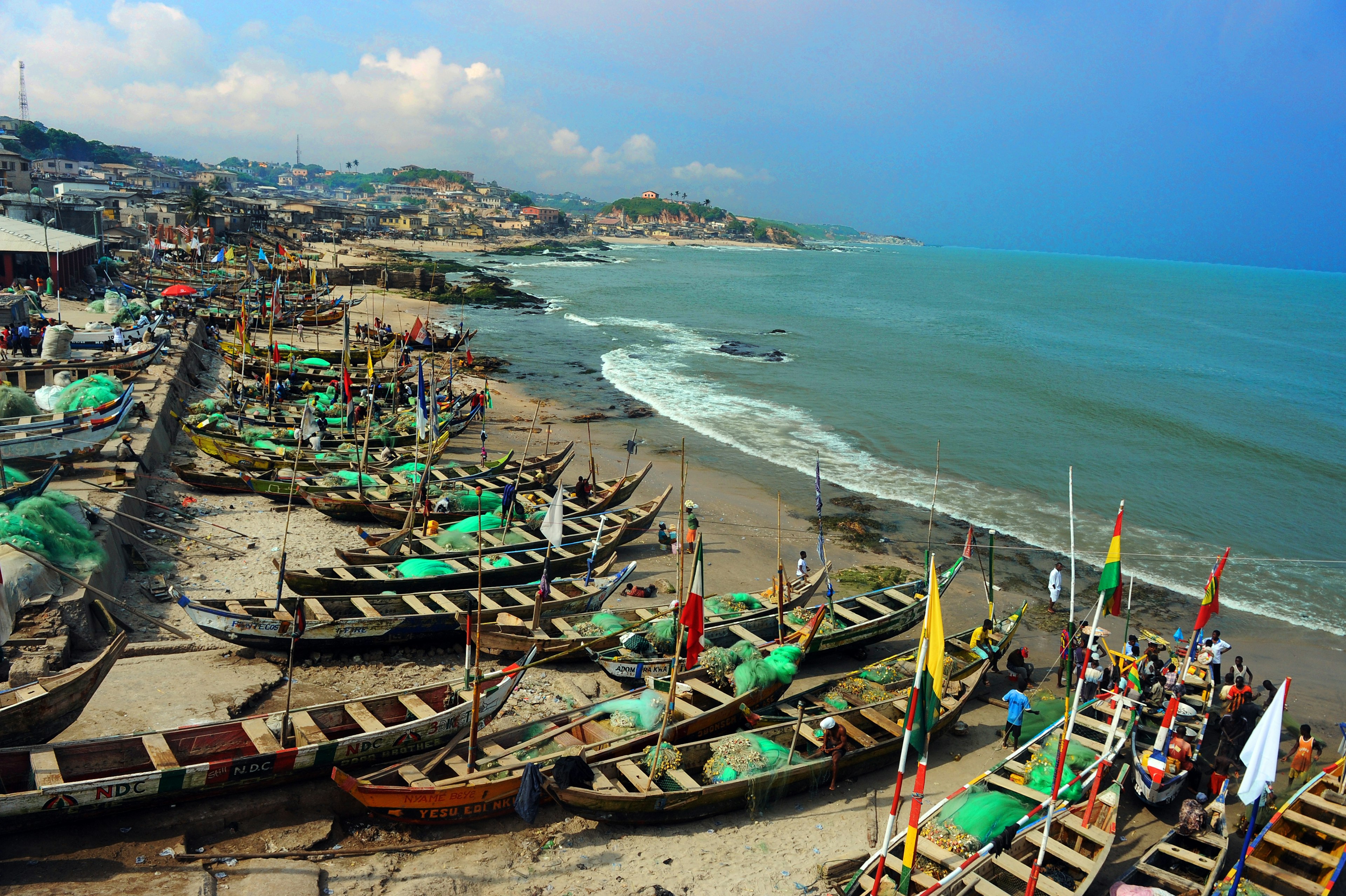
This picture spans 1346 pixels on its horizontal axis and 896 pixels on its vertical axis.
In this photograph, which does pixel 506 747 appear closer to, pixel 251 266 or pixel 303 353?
pixel 303 353

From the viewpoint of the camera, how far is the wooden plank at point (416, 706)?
10.8 metres

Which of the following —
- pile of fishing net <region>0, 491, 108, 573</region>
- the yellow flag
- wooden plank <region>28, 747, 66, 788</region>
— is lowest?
wooden plank <region>28, 747, 66, 788</region>

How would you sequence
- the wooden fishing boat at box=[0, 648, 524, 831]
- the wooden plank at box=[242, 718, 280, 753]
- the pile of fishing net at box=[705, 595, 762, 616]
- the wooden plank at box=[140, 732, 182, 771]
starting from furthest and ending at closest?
1. the pile of fishing net at box=[705, 595, 762, 616]
2. the wooden plank at box=[242, 718, 280, 753]
3. the wooden plank at box=[140, 732, 182, 771]
4. the wooden fishing boat at box=[0, 648, 524, 831]

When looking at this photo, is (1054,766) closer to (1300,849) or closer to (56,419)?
(1300,849)

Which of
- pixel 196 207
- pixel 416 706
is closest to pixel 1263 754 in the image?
pixel 416 706

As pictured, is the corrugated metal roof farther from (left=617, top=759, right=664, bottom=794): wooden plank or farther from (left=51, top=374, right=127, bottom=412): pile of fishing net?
(left=617, top=759, right=664, bottom=794): wooden plank

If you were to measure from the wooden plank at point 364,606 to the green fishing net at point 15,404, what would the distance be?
1074 cm

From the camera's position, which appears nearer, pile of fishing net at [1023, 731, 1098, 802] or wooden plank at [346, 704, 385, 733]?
wooden plank at [346, 704, 385, 733]

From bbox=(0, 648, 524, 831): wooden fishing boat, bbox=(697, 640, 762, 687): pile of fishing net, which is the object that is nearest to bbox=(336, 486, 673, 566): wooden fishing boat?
bbox=(697, 640, 762, 687): pile of fishing net

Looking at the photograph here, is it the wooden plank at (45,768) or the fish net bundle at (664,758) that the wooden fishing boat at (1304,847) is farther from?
the wooden plank at (45,768)

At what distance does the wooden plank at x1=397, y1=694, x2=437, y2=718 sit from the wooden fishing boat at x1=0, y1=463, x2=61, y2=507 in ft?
28.0

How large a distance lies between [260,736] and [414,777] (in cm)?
206

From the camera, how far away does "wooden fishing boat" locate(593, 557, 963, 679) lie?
13289 mm

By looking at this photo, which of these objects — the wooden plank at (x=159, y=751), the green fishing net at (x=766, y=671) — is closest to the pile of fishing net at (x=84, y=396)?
the wooden plank at (x=159, y=751)
